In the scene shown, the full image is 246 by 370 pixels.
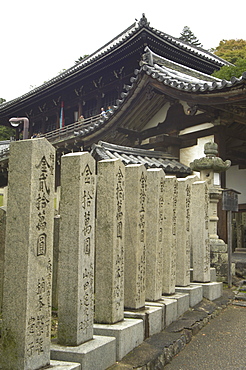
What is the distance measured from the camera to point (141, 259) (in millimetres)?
4547

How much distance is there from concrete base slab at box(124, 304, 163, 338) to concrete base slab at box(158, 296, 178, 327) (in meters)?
0.23

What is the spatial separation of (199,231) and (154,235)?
6.52ft

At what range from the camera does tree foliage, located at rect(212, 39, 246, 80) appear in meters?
12.3

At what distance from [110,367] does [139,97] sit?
8143 millimetres

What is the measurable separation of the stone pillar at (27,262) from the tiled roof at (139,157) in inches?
214

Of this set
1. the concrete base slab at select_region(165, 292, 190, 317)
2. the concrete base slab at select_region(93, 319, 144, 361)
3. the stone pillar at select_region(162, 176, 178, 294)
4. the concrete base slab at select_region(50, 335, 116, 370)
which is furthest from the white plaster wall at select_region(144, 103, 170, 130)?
the concrete base slab at select_region(50, 335, 116, 370)

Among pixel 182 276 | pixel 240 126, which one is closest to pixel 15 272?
pixel 182 276

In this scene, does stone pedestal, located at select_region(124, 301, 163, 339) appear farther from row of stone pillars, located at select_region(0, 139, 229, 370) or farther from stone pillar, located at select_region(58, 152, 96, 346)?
stone pillar, located at select_region(58, 152, 96, 346)

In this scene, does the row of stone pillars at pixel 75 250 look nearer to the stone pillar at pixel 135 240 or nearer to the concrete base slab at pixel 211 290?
the stone pillar at pixel 135 240

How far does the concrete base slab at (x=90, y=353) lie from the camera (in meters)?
3.05

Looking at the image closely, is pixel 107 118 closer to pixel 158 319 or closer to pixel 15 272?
pixel 158 319

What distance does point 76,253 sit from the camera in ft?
10.9

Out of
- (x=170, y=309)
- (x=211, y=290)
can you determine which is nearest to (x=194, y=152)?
(x=211, y=290)

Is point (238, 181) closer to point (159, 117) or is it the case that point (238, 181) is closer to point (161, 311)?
point (159, 117)
